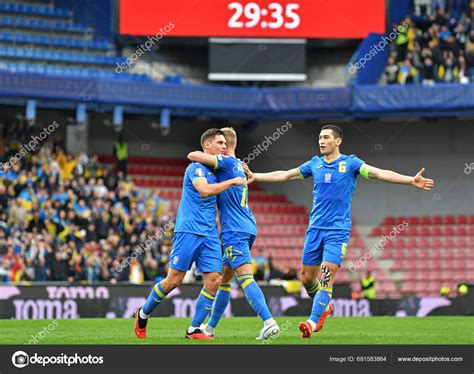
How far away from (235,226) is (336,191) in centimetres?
145

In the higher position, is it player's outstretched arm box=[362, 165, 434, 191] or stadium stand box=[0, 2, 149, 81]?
stadium stand box=[0, 2, 149, 81]

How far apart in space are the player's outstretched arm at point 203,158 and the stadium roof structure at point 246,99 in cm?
1953

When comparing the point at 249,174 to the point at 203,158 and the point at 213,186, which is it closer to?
the point at 203,158

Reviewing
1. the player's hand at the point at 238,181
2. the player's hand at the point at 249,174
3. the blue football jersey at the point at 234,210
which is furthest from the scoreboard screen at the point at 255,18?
the player's hand at the point at 238,181

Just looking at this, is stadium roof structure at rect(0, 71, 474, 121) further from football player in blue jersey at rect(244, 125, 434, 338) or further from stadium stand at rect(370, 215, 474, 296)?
football player in blue jersey at rect(244, 125, 434, 338)

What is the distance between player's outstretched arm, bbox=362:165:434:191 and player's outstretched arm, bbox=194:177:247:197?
1825 mm

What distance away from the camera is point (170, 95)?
33.7 meters

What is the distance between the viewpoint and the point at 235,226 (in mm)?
13367

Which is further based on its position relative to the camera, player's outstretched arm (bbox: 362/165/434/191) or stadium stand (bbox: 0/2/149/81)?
stadium stand (bbox: 0/2/149/81)

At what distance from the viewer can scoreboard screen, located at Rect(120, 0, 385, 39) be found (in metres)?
33.0

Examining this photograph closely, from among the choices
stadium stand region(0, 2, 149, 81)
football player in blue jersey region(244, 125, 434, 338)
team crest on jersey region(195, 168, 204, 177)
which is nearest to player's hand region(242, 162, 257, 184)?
football player in blue jersey region(244, 125, 434, 338)

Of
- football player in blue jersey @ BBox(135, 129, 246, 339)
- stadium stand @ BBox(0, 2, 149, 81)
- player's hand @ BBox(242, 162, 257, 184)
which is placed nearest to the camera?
football player in blue jersey @ BBox(135, 129, 246, 339)

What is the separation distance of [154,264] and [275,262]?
6.57 metres
